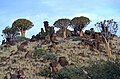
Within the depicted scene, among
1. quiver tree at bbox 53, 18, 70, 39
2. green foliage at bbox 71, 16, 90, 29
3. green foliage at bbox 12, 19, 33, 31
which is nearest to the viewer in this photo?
green foliage at bbox 71, 16, 90, 29

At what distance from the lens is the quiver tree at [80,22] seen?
57681mm

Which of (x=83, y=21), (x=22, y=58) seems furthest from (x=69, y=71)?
(x=83, y=21)

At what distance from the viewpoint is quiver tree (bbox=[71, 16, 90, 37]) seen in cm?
5768

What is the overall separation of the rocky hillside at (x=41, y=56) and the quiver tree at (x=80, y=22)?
12652 mm

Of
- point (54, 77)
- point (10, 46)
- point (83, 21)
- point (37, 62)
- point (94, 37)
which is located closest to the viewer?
point (54, 77)

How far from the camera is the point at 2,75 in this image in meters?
30.0

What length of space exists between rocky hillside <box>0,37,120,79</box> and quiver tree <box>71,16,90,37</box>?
498 inches

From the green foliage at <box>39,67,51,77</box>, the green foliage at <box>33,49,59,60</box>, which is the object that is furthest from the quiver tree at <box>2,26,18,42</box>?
the green foliage at <box>39,67,51,77</box>

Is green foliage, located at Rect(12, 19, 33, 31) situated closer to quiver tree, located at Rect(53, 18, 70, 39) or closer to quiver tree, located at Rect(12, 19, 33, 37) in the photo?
quiver tree, located at Rect(12, 19, 33, 37)

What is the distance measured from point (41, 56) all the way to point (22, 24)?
23.1 m

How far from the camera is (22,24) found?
5997cm

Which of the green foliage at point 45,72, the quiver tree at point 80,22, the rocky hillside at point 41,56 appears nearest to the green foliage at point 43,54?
the rocky hillside at point 41,56

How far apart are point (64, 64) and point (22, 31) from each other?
3026 centimetres

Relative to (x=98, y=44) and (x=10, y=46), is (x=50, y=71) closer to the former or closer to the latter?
(x=98, y=44)
